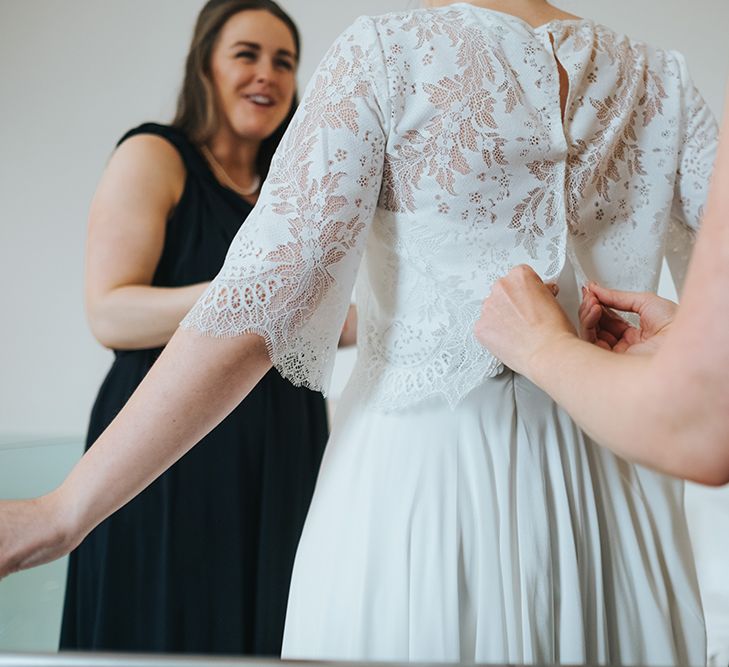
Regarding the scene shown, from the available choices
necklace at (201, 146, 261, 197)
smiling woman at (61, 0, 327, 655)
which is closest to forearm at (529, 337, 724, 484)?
smiling woman at (61, 0, 327, 655)

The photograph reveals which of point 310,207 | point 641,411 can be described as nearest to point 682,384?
point 641,411

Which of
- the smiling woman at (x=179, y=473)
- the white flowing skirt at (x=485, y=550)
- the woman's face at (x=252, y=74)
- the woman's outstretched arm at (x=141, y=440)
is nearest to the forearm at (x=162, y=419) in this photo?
the woman's outstretched arm at (x=141, y=440)

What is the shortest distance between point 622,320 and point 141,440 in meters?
0.33

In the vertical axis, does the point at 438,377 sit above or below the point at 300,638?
above

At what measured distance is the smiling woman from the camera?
50.0 inches

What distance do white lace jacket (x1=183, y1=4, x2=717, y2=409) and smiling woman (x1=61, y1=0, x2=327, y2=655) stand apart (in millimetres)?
595

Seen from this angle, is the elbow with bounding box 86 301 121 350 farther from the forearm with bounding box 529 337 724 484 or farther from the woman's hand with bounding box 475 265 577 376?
the forearm with bounding box 529 337 724 484

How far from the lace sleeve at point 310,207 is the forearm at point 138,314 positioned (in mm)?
621

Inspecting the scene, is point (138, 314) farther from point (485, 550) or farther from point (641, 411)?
point (641, 411)

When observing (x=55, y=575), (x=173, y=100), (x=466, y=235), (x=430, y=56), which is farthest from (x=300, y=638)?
(x=173, y=100)

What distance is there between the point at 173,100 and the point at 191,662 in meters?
2.89

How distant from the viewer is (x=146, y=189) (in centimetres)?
134

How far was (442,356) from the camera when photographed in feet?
2.18

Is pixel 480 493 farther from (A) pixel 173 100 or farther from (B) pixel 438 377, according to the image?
(A) pixel 173 100
